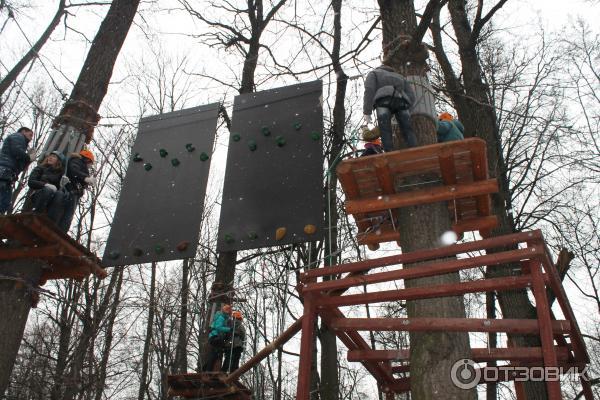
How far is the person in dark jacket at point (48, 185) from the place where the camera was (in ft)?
17.8

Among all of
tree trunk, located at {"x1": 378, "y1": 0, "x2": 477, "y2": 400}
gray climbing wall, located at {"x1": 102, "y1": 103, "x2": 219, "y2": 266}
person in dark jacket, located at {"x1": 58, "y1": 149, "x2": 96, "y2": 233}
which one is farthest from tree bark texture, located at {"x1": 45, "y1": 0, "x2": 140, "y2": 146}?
tree trunk, located at {"x1": 378, "y1": 0, "x2": 477, "y2": 400}

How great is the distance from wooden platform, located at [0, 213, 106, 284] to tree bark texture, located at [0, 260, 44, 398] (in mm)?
127

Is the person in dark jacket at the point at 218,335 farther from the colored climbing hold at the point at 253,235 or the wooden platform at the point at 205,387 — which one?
the colored climbing hold at the point at 253,235

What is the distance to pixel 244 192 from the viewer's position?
21.1 ft

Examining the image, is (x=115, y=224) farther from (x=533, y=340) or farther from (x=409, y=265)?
(x=533, y=340)

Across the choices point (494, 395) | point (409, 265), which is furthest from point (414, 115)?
point (494, 395)

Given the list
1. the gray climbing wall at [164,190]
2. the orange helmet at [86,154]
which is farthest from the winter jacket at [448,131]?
the orange helmet at [86,154]

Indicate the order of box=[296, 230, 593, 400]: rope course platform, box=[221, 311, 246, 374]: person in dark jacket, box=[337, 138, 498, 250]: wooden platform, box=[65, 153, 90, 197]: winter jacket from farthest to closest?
box=[221, 311, 246, 374]: person in dark jacket < box=[65, 153, 90, 197]: winter jacket < box=[337, 138, 498, 250]: wooden platform < box=[296, 230, 593, 400]: rope course platform

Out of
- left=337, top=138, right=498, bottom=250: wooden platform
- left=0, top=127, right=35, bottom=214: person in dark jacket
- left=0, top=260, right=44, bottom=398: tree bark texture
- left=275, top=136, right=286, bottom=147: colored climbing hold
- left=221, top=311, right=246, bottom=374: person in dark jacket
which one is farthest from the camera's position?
left=221, top=311, right=246, bottom=374: person in dark jacket

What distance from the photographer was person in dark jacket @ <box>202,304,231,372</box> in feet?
25.5

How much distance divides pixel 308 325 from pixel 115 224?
368 cm

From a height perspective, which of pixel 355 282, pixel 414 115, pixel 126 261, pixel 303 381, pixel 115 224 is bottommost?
pixel 303 381

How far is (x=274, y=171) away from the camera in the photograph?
639 cm

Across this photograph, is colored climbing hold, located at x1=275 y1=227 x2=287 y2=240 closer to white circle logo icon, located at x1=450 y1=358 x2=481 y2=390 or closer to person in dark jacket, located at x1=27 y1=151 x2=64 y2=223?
person in dark jacket, located at x1=27 y1=151 x2=64 y2=223
